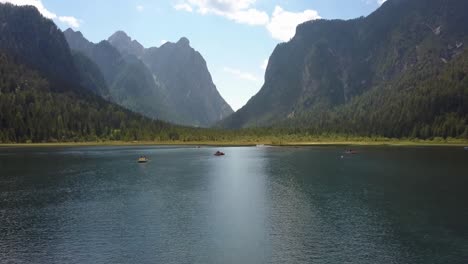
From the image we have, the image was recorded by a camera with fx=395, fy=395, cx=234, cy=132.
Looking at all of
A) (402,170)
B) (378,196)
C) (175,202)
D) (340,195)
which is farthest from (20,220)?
(402,170)

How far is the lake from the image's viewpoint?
156 ft

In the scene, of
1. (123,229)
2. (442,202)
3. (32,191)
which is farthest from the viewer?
(32,191)

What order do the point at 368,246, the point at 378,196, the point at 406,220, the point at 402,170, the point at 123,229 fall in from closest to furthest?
the point at 368,246 < the point at 123,229 < the point at 406,220 < the point at 378,196 < the point at 402,170

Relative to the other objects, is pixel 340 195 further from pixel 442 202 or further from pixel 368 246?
pixel 368 246

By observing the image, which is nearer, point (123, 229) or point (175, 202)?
point (123, 229)

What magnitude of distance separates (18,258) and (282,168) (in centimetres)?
10081

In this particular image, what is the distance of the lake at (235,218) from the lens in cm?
4741

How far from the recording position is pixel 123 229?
2297 inches

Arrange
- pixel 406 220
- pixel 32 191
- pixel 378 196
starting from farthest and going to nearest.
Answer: pixel 32 191
pixel 378 196
pixel 406 220

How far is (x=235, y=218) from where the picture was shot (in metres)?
65.5

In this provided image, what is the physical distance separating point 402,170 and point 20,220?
109368 millimetres

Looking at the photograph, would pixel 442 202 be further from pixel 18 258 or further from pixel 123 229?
pixel 18 258

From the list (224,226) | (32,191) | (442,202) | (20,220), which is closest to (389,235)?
(224,226)

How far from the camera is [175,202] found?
78312 millimetres
